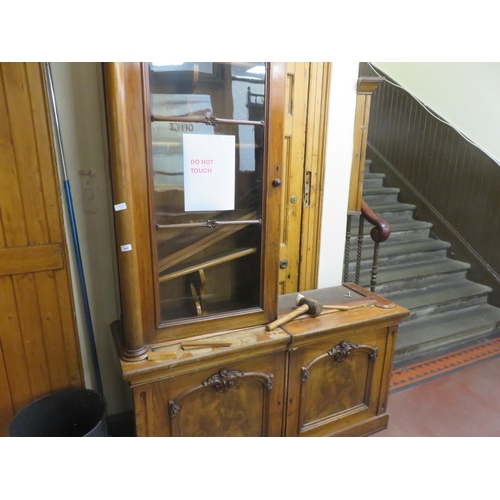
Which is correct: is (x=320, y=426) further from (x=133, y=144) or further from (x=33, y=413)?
(x=133, y=144)

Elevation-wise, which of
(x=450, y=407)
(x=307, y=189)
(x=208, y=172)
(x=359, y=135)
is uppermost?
(x=359, y=135)

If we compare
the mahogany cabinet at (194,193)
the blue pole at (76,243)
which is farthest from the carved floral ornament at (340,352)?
the blue pole at (76,243)

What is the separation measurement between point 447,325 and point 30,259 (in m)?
2.93

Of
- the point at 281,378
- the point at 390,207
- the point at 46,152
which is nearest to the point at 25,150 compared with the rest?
the point at 46,152

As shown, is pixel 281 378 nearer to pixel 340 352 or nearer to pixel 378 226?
pixel 340 352

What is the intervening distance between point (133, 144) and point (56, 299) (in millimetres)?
802

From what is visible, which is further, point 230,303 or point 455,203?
point 455,203

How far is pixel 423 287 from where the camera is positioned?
3.17m

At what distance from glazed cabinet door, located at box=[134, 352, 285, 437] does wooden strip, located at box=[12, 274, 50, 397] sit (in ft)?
1.92

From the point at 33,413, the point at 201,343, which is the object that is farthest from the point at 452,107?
the point at 33,413

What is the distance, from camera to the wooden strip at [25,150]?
1235 millimetres

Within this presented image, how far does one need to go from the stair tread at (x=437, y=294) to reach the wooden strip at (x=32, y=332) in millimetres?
2522

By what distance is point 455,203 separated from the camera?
3445 mm

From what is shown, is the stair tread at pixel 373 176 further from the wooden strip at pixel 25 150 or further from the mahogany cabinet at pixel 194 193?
the wooden strip at pixel 25 150
